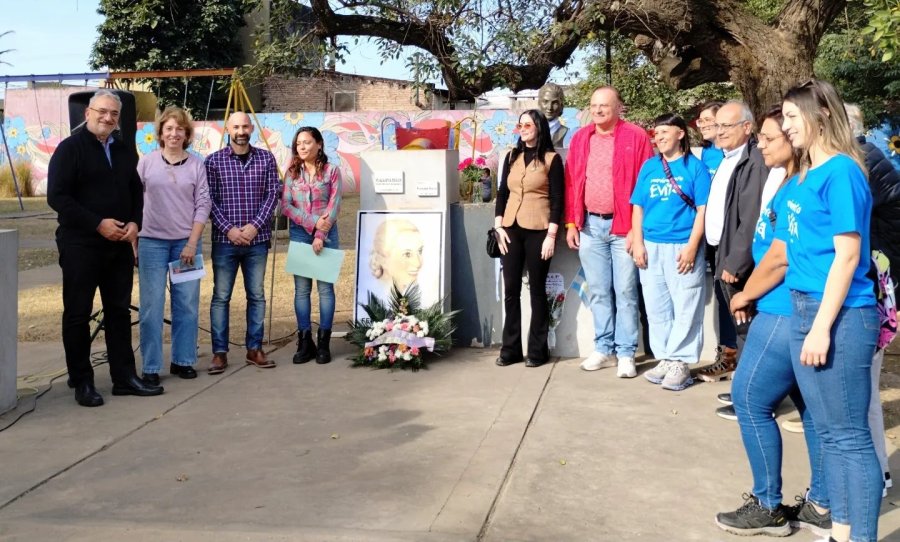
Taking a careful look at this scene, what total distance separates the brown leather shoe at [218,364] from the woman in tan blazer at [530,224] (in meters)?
2.10

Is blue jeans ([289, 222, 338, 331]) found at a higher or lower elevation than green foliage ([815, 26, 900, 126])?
lower

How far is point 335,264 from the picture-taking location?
697cm

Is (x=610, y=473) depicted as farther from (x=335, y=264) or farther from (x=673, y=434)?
(x=335, y=264)

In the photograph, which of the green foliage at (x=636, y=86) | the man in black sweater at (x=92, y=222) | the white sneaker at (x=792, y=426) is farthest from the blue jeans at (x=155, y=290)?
the green foliage at (x=636, y=86)

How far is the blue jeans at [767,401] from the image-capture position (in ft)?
11.6

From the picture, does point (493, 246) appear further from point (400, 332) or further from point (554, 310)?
point (400, 332)

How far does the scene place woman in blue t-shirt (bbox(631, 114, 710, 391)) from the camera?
604cm

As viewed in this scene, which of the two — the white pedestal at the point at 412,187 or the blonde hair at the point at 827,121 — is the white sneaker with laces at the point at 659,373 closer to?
the white pedestal at the point at 412,187

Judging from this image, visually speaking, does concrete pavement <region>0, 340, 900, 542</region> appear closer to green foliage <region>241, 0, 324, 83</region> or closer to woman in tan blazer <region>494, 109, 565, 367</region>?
woman in tan blazer <region>494, 109, 565, 367</region>

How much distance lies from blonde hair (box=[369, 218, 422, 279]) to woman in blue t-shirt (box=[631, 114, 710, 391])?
6.64ft

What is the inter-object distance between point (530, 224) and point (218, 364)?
2568 mm

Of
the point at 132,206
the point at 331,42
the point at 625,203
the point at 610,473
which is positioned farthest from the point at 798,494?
the point at 331,42

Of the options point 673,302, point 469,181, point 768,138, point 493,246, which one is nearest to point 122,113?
point 469,181

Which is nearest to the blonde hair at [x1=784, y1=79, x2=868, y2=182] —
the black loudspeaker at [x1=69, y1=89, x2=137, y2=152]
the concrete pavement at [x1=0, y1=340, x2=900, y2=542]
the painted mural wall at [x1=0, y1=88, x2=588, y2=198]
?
the concrete pavement at [x1=0, y1=340, x2=900, y2=542]
